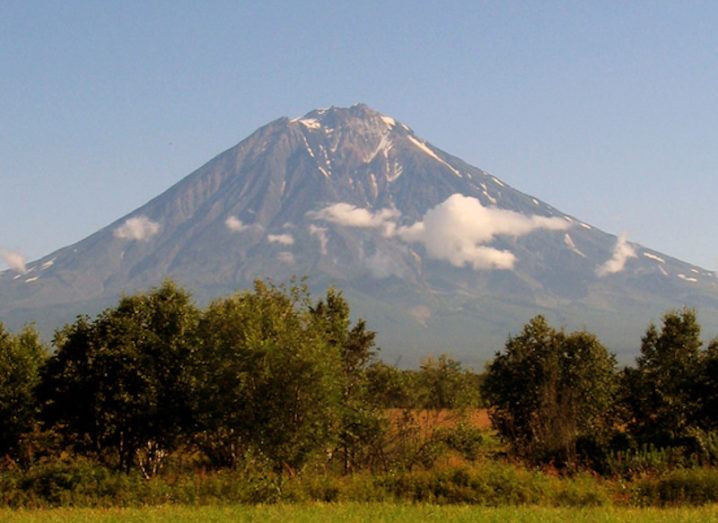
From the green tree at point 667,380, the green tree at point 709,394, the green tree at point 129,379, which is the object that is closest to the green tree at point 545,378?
the green tree at point 667,380

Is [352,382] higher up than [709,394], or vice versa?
[352,382]

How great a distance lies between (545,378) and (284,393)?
20159 millimetres

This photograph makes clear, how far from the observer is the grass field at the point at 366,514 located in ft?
74.8

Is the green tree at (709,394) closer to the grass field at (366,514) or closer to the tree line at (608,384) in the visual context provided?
the tree line at (608,384)

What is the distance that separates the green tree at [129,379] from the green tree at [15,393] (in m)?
1.85

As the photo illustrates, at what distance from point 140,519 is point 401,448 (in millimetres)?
16961

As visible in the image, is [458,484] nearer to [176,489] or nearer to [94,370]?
[176,489]

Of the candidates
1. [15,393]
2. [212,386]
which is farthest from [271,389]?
[15,393]

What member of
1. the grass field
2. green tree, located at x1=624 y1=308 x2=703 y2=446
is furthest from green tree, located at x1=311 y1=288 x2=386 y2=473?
green tree, located at x1=624 y1=308 x2=703 y2=446

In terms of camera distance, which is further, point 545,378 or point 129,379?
point 545,378

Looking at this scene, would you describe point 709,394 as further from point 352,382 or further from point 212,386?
point 212,386

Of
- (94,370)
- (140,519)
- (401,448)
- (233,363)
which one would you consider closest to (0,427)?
(94,370)

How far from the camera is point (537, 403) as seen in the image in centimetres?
4966

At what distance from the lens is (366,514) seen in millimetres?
23797
